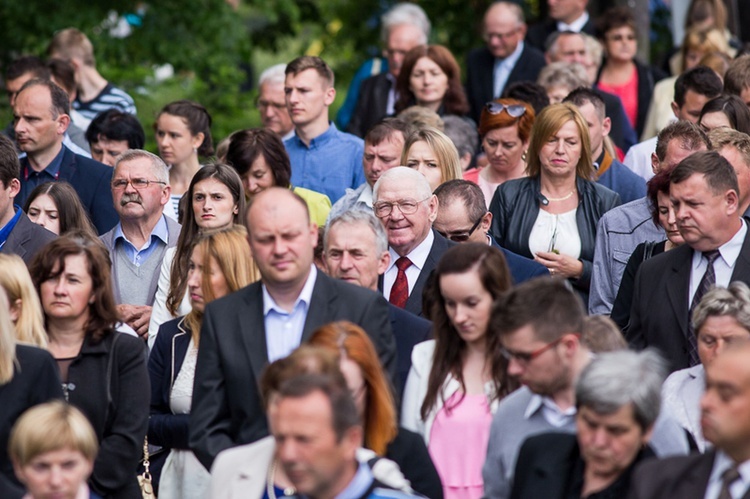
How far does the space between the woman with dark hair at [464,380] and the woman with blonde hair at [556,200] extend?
2.91 metres

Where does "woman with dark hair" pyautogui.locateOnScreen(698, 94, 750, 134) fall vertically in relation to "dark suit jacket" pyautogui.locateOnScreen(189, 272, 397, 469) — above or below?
above

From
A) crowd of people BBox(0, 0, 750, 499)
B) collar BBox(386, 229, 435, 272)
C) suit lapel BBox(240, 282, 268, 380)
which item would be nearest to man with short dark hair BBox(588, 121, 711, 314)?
crowd of people BBox(0, 0, 750, 499)

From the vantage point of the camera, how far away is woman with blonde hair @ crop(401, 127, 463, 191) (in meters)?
10.1

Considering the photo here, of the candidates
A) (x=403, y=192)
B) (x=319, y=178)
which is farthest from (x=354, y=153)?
(x=403, y=192)

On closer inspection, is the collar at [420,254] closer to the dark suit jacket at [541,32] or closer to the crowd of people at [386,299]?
the crowd of people at [386,299]

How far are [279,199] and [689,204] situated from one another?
251 centimetres

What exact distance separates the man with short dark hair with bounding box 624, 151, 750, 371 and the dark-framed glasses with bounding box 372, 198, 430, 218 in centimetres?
146

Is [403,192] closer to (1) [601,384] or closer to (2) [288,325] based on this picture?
(2) [288,325]

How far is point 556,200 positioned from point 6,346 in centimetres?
451

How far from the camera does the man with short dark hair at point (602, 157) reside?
10.8m

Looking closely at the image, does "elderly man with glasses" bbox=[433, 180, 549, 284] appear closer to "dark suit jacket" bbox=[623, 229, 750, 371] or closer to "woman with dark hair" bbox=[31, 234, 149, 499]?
"dark suit jacket" bbox=[623, 229, 750, 371]

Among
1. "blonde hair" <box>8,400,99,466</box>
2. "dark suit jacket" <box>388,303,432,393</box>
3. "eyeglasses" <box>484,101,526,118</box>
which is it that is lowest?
"blonde hair" <box>8,400,99,466</box>

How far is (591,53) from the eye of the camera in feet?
45.0

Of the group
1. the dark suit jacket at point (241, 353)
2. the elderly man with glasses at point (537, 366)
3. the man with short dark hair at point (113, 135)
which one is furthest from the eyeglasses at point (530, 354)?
the man with short dark hair at point (113, 135)
